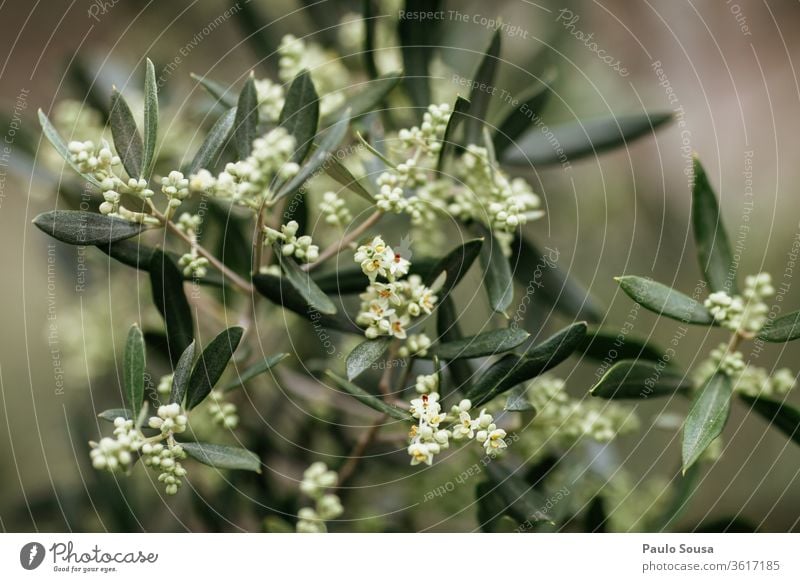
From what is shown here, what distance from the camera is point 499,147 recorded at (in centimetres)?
96

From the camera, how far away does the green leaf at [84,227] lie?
0.70m

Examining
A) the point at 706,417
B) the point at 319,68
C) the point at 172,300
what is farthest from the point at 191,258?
the point at 706,417

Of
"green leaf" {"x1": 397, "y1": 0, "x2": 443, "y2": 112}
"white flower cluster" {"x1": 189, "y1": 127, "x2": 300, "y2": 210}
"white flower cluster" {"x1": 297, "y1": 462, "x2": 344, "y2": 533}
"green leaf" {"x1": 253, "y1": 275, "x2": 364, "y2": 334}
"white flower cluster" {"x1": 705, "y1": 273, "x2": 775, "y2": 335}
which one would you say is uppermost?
"green leaf" {"x1": 397, "y1": 0, "x2": 443, "y2": 112}

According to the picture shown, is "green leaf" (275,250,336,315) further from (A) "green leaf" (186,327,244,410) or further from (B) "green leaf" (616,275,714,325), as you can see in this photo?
(B) "green leaf" (616,275,714,325)

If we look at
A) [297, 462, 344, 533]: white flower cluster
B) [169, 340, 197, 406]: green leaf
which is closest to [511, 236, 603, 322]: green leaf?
[297, 462, 344, 533]: white flower cluster

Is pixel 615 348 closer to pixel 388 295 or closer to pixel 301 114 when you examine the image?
pixel 388 295

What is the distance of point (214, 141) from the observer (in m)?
0.74

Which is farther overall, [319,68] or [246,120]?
[319,68]

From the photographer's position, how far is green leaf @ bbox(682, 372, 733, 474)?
0.73 m

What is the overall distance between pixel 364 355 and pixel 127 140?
0.32m

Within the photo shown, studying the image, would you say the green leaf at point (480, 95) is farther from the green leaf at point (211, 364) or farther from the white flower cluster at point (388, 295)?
the green leaf at point (211, 364)

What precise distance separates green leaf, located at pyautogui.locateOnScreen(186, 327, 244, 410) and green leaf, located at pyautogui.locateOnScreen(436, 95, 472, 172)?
0.29m

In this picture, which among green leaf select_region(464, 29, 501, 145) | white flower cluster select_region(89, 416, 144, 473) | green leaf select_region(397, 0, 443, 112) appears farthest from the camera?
green leaf select_region(397, 0, 443, 112)
